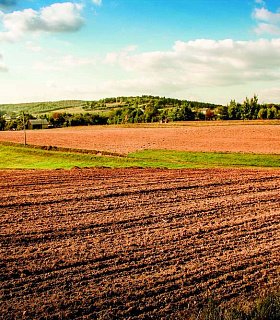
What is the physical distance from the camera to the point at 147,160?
3391cm

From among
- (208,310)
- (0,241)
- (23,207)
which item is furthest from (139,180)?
(208,310)

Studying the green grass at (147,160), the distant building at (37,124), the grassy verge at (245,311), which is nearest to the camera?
the grassy verge at (245,311)

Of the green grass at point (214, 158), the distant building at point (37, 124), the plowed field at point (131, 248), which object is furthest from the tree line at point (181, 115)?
the plowed field at point (131, 248)

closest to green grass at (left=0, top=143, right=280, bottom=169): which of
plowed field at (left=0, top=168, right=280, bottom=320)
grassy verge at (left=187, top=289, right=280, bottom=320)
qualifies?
plowed field at (left=0, top=168, right=280, bottom=320)

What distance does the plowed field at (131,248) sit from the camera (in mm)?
8414

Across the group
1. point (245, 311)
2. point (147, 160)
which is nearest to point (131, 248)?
point (245, 311)

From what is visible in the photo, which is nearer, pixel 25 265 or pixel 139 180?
pixel 25 265

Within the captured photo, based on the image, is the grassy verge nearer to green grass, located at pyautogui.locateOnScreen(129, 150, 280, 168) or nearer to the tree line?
green grass, located at pyautogui.locateOnScreen(129, 150, 280, 168)

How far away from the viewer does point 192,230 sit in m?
12.6

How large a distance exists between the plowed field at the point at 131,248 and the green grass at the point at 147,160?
11.1 meters

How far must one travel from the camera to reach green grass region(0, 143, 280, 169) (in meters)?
30.4

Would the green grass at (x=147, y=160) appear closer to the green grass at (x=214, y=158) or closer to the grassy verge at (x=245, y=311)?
the green grass at (x=214, y=158)

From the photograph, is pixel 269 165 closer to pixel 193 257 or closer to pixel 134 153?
pixel 134 153

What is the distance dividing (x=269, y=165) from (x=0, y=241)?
2463 cm
